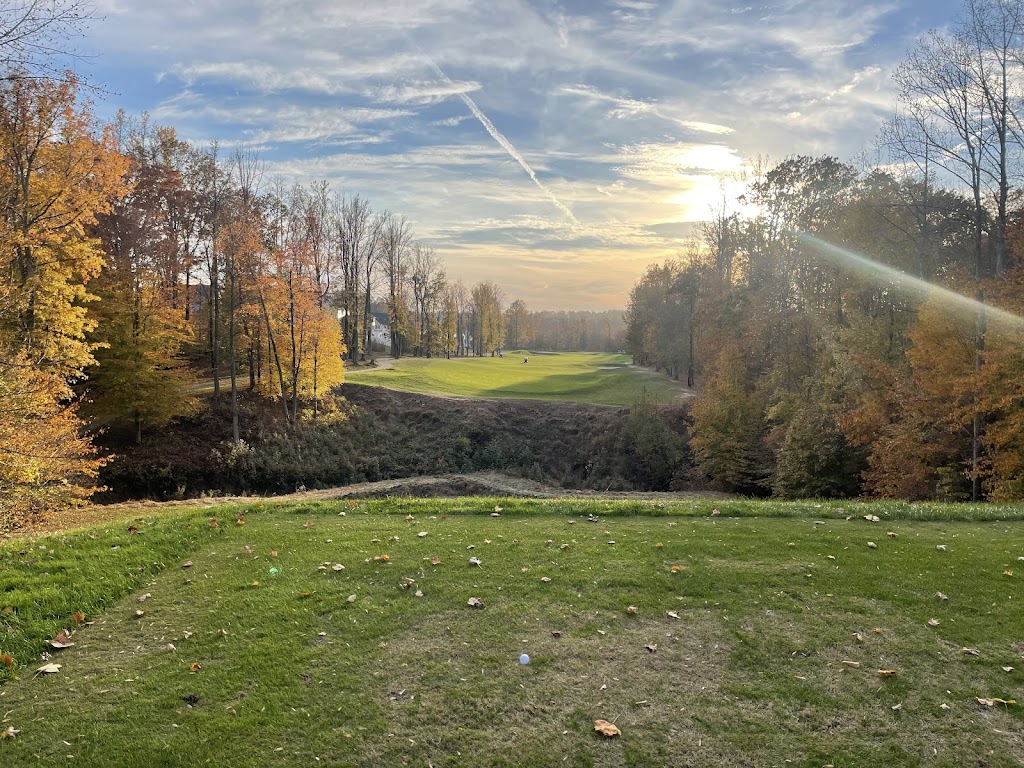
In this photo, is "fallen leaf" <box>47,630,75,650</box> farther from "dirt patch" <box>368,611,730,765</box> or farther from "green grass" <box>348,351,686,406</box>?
"green grass" <box>348,351,686,406</box>

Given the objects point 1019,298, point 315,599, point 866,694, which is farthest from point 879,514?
point 1019,298

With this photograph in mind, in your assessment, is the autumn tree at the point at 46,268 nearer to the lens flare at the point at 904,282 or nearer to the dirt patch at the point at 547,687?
the dirt patch at the point at 547,687

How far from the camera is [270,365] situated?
1318 inches

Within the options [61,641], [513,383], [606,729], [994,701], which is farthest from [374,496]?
[513,383]

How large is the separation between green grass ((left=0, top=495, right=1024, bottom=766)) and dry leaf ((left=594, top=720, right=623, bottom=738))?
50 millimetres

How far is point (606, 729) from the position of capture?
4164 millimetres

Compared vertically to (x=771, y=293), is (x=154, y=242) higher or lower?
higher

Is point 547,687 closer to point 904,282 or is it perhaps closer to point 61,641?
point 61,641

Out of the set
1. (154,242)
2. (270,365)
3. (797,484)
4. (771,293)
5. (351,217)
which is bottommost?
(797,484)

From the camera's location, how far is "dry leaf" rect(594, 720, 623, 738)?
4.13 meters

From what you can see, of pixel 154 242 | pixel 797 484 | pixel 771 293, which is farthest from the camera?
pixel 771 293

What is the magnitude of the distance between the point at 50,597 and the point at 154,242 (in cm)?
2826

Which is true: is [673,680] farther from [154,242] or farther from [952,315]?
[154,242]

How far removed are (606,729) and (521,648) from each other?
1360mm
